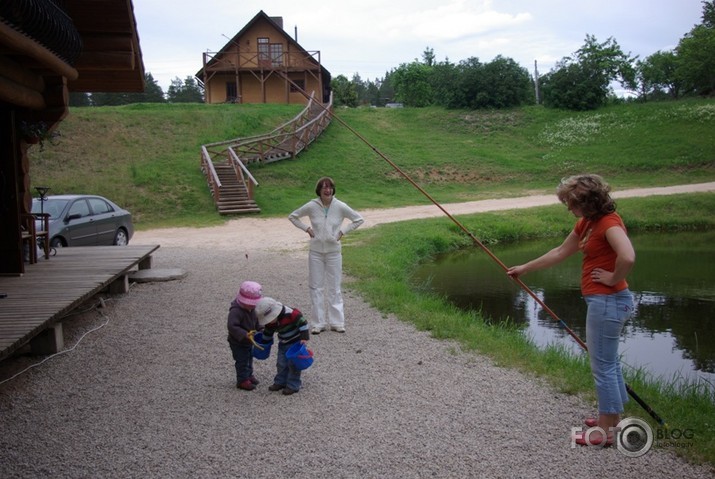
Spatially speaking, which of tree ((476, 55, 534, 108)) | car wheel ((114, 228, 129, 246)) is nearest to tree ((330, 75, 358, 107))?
tree ((476, 55, 534, 108))

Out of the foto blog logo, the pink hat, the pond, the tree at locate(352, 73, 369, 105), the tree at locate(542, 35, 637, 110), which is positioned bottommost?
the pond

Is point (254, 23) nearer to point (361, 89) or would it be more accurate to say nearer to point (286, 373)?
point (286, 373)

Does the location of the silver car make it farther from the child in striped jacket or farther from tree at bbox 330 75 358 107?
tree at bbox 330 75 358 107

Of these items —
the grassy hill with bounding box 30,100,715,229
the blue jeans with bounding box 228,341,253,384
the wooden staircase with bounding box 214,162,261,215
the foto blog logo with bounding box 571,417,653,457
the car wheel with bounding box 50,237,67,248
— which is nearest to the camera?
the foto blog logo with bounding box 571,417,653,457

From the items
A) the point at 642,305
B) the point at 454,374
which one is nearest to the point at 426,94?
the point at 642,305

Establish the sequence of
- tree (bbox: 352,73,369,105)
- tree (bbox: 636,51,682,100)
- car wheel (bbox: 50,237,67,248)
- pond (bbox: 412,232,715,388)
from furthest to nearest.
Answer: tree (bbox: 352,73,369,105), tree (bbox: 636,51,682,100), car wheel (bbox: 50,237,67,248), pond (bbox: 412,232,715,388)

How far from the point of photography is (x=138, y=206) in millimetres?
22250

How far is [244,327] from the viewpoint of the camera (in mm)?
5113

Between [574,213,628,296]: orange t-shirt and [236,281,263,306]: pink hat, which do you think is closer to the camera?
[574,213,628,296]: orange t-shirt

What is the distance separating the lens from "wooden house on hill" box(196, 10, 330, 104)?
40.9 m

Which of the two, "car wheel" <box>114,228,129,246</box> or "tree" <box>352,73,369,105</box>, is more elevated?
"tree" <box>352,73,369,105</box>

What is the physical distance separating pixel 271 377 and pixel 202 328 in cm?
224

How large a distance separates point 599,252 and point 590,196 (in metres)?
0.38

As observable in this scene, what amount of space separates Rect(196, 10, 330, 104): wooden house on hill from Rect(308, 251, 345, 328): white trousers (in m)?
34.8
